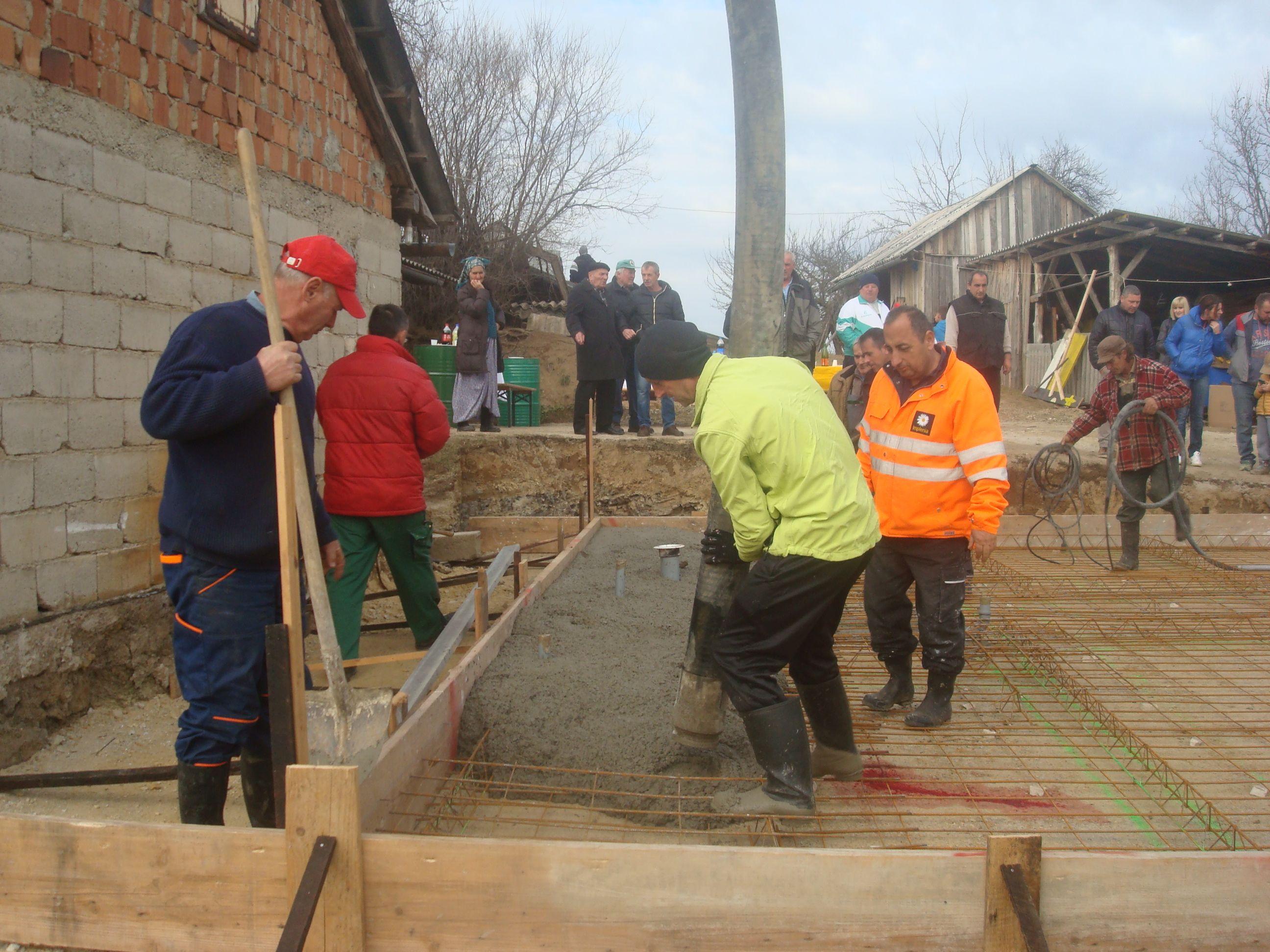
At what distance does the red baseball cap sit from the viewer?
2.68 meters

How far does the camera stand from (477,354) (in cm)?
913

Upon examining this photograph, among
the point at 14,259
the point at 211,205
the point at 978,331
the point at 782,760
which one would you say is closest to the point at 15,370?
the point at 14,259

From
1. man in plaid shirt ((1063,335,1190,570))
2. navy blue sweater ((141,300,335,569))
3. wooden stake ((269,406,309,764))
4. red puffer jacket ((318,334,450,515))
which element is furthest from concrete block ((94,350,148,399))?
man in plaid shirt ((1063,335,1190,570))

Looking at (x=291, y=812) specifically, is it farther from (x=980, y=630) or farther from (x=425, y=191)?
(x=425, y=191)

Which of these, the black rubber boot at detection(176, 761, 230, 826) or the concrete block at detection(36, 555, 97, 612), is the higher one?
the concrete block at detection(36, 555, 97, 612)

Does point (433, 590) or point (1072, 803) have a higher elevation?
point (433, 590)

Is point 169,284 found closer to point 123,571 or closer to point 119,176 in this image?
point 119,176

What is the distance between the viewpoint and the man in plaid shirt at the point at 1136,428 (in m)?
6.54

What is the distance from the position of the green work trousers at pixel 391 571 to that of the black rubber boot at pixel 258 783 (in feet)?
5.00

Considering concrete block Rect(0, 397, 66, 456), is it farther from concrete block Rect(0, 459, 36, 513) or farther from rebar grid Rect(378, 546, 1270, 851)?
rebar grid Rect(378, 546, 1270, 851)

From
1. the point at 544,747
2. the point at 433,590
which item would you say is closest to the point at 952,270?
the point at 433,590

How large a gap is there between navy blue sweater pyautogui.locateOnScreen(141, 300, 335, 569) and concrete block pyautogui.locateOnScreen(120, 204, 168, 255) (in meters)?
2.38

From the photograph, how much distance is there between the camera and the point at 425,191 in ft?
26.2

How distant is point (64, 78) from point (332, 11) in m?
2.55
